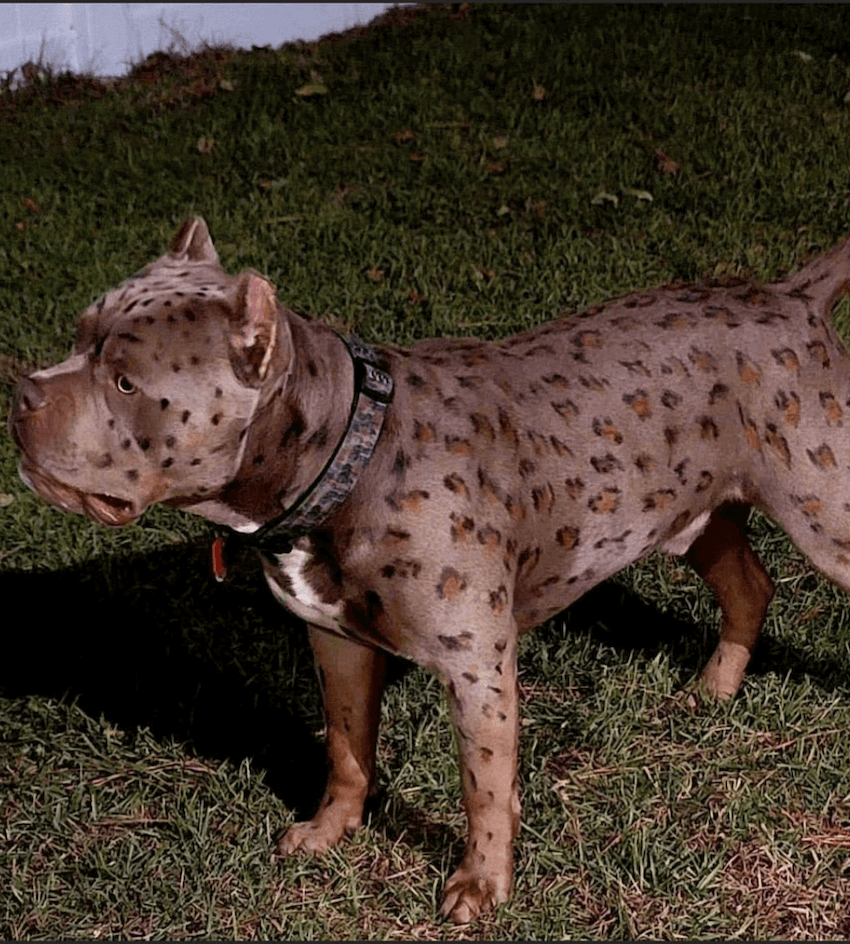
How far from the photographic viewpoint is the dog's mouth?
9.78ft

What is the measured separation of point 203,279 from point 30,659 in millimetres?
2044

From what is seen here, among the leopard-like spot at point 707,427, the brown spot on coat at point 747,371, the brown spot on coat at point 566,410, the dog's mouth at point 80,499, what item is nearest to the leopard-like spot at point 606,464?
the brown spot on coat at point 566,410

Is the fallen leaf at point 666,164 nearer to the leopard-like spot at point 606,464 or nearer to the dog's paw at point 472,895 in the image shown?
the leopard-like spot at point 606,464

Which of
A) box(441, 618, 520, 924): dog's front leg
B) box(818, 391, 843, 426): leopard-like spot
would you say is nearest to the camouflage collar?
box(441, 618, 520, 924): dog's front leg

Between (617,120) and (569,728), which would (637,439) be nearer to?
(569,728)

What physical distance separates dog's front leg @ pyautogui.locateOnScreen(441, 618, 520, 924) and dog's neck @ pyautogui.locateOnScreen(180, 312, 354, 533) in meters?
0.49

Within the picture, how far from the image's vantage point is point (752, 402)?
375cm

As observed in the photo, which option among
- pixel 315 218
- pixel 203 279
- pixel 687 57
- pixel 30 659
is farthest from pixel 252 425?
pixel 687 57

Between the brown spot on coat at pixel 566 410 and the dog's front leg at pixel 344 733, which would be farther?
the dog's front leg at pixel 344 733

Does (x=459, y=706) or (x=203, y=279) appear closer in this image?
(x=203, y=279)

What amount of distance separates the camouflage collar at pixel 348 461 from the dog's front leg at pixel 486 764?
404 millimetres

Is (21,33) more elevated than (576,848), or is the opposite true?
(21,33)

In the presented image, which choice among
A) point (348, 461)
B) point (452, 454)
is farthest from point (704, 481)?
point (348, 461)

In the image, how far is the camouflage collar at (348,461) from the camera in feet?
10.4
